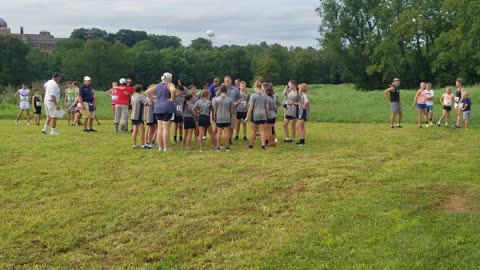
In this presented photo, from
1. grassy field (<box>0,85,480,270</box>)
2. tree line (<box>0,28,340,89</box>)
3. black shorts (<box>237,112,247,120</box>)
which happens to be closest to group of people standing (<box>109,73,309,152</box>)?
black shorts (<box>237,112,247,120</box>)

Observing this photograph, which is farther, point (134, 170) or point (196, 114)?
point (196, 114)

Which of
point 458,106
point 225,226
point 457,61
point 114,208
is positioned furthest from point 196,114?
point 457,61

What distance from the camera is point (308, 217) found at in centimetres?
707

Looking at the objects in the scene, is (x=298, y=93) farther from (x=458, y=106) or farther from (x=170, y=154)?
(x=458, y=106)

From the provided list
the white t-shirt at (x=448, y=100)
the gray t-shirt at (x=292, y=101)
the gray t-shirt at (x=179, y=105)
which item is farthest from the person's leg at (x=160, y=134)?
the white t-shirt at (x=448, y=100)

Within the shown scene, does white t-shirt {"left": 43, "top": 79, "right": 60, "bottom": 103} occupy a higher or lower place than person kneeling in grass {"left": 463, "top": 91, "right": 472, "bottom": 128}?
higher

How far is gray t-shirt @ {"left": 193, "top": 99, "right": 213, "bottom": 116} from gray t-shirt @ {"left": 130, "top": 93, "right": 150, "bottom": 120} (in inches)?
55.7

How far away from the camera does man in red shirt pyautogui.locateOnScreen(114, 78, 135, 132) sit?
1688 cm

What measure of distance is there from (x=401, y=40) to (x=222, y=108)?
49.6 m

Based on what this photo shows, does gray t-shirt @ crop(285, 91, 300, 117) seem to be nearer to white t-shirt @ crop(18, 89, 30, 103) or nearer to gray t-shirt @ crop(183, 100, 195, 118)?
gray t-shirt @ crop(183, 100, 195, 118)

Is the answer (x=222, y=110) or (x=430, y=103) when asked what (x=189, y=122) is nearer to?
(x=222, y=110)

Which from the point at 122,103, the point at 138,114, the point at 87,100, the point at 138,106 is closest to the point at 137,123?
the point at 138,114

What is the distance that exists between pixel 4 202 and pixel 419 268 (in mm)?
5823

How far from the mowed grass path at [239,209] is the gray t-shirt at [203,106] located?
1190 mm
